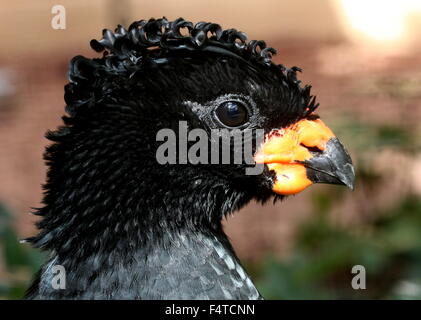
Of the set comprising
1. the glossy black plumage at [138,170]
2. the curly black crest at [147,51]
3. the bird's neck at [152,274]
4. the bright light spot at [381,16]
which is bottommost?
A: the bird's neck at [152,274]

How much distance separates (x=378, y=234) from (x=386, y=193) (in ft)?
3.15

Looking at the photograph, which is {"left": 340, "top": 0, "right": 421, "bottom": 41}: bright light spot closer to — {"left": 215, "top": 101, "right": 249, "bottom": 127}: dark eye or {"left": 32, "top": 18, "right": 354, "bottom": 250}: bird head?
{"left": 32, "top": 18, "right": 354, "bottom": 250}: bird head

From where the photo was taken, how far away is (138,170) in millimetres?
3186

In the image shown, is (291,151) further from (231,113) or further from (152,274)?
(152,274)

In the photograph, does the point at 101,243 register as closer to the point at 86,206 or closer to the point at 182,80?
the point at 86,206

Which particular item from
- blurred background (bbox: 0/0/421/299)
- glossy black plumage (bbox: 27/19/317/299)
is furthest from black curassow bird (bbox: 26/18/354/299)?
blurred background (bbox: 0/0/421/299)

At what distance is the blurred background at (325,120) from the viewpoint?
5723mm

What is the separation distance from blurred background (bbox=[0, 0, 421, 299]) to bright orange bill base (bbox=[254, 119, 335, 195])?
191cm

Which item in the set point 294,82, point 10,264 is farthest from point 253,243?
point 294,82

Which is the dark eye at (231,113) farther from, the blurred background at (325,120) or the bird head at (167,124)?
the blurred background at (325,120)

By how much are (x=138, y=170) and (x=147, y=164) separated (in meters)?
0.05

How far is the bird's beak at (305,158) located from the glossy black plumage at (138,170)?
0.70ft

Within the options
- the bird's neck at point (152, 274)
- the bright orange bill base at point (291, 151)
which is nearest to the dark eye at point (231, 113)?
the bright orange bill base at point (291, 151)

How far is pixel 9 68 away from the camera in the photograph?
10.8m
